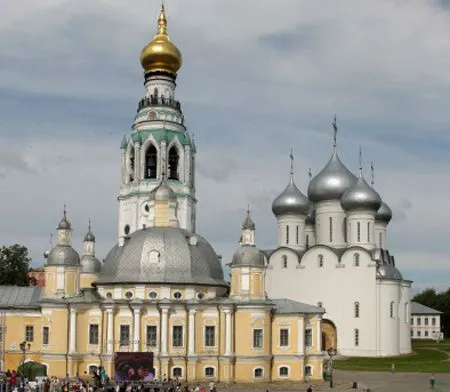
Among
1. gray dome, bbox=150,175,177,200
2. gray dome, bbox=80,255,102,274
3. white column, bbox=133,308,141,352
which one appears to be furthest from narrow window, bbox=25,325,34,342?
gray dome, bbox=150,175,177,200

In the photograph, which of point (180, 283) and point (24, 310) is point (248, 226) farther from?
point (24, 310)

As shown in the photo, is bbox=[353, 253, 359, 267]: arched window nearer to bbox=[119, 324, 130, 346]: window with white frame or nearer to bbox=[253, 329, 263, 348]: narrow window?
bbox=[253, 329, 263, 348]: narrow window

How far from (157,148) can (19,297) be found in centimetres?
1742

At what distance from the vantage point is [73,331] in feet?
144

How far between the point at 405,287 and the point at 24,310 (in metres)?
30.5

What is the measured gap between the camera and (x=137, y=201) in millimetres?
61719

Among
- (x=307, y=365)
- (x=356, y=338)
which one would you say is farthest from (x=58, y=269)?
(x=356, y=338)

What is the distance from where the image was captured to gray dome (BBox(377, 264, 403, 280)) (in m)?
62.1

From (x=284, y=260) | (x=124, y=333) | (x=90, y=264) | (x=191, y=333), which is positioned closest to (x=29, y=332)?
(x=124, y=333)

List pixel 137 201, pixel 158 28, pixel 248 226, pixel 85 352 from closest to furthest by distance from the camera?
pixel 85 352
pixel 248 226
pixel 137 201
pixel 158 28

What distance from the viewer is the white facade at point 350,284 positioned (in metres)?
61.8

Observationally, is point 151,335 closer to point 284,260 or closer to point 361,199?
point 284,260

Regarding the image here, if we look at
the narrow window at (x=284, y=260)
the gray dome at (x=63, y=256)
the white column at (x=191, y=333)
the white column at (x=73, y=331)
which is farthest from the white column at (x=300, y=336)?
the narrow window at (x=284, y=260)

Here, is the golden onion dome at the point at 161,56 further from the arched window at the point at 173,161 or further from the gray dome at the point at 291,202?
the gray dome at the point at 291,202
